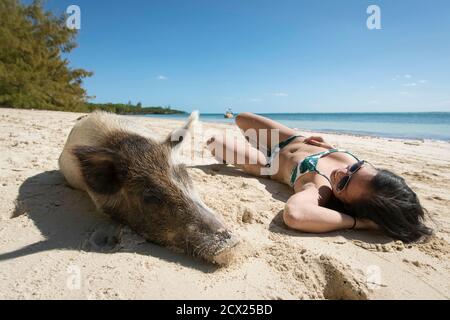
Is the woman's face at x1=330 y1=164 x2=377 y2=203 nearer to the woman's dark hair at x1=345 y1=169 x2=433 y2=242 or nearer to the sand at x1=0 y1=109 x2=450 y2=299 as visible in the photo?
the woman's dark hair at x1=345 y1=169 x2=433 y2=242

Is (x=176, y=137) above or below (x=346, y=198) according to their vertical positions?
above

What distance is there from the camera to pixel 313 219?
8.27ft

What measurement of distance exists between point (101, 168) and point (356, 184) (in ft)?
7.60

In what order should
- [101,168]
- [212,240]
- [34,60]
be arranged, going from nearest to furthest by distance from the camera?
[212,240]
[101,168]
[34,60]

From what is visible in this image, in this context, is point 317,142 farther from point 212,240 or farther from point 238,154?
point 212,240

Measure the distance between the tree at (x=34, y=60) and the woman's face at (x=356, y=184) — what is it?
56.0 ft

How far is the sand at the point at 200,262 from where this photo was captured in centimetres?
159

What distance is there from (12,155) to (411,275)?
15.4 feet

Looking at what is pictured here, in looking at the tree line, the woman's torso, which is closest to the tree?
the tree line

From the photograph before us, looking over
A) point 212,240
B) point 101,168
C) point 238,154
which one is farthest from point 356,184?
point 101,168

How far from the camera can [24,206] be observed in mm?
2639
